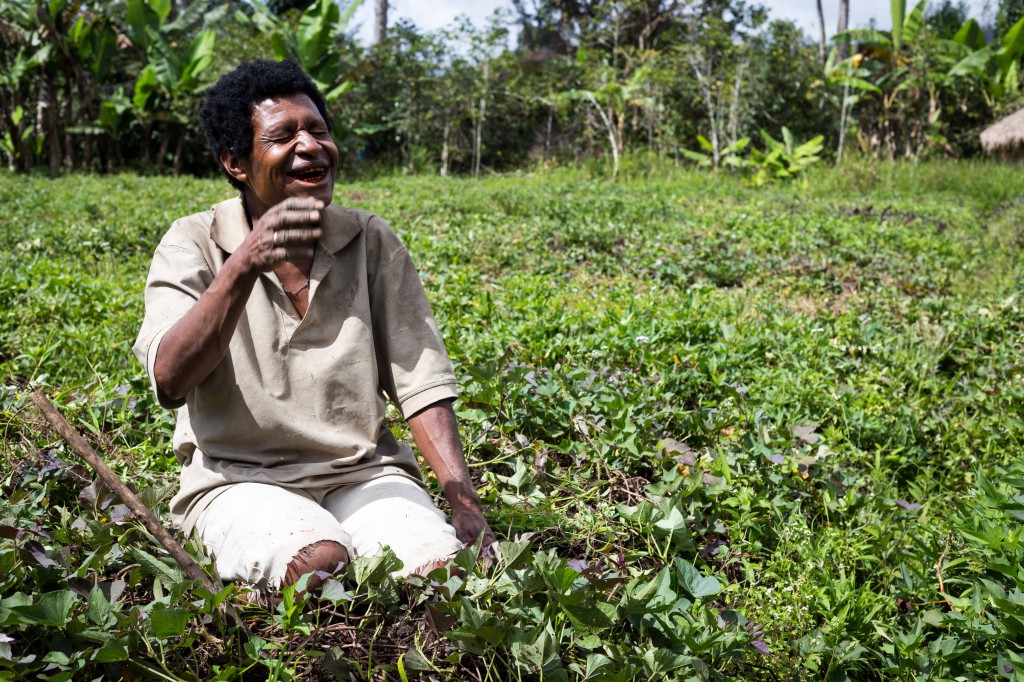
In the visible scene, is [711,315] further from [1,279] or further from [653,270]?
[1,279]

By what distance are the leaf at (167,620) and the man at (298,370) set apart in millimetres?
405

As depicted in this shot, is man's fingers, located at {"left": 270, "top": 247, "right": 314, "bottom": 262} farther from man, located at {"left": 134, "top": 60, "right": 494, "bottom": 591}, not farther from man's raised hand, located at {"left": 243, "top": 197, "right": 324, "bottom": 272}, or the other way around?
man, located at {"left": 134, "top": 60, "right": 494, "bottom": 591}

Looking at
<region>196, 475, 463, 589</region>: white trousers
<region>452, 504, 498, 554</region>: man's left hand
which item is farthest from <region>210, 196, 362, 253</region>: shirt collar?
<region>452, 504, 498, 554</region>: man's left hand

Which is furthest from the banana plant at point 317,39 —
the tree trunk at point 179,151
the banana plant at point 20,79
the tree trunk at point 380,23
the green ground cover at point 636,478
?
the green ground cover at point 636,478

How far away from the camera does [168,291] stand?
6.81ft

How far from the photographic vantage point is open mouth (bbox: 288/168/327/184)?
85.8 inches

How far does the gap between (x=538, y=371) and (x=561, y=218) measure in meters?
4.86

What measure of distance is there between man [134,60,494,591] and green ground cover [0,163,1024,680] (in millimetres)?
198

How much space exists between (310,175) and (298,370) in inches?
19.7

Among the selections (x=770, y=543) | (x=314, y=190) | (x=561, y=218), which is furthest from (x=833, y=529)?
(x=561, y=218)

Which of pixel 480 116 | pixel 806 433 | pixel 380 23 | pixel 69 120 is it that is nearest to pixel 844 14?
pixel 480 116

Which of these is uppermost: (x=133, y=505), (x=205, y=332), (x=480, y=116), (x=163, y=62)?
(x=163, y=62)

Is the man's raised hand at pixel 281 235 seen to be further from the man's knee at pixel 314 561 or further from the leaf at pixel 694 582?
the leaf at pixel 694 582

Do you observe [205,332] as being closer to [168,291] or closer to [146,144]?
[168,291]
